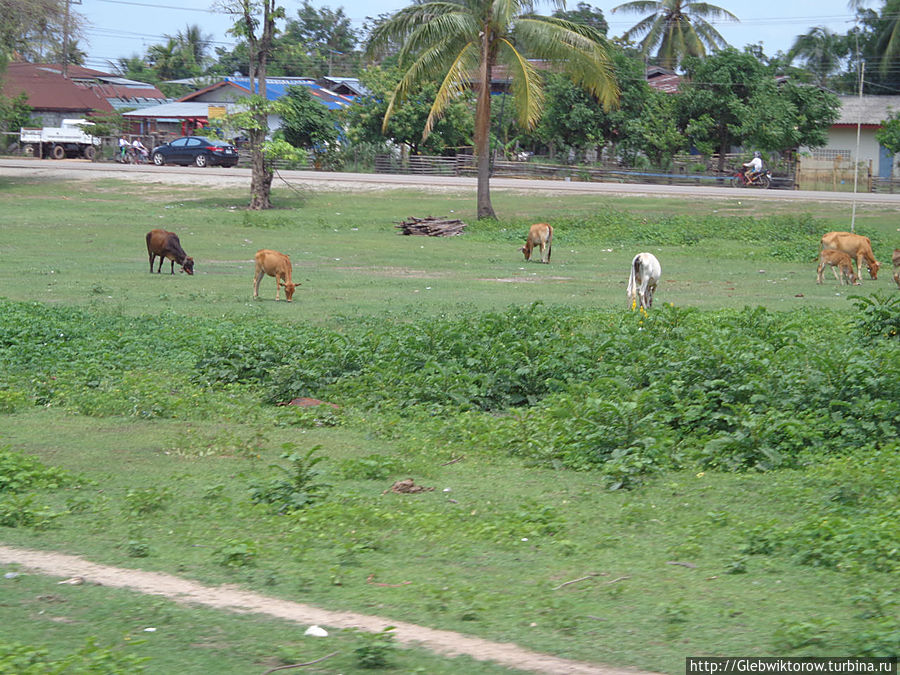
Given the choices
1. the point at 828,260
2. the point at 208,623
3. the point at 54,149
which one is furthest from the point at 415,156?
the point at 208,623

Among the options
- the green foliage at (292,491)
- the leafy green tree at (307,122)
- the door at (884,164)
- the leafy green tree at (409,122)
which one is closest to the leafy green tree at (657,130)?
the leafy green tree at (409,122)

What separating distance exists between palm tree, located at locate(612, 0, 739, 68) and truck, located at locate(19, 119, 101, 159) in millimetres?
33922

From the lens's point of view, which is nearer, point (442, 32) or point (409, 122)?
point (442, 32)

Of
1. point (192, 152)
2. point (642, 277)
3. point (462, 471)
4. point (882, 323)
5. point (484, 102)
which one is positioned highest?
point (484, 102)

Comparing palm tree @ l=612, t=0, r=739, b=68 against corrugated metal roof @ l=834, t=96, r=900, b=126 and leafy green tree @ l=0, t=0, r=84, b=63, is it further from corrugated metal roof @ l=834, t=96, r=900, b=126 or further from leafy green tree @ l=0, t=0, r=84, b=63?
leafy green tree @ l=0, t=0, r=84, b=63

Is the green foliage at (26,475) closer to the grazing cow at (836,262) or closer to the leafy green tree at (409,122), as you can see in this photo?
the grazing cow at (836,262)

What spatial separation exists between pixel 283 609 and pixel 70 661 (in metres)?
1.31

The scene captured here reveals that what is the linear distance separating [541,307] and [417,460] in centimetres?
794

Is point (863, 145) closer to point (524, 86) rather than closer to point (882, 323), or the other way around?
point (524, 86)

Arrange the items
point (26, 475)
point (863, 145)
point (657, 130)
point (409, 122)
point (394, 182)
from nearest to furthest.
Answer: point (26, 475)
point (394, 182)
point (657, 130)
point (409, 122)
point (863, 145)

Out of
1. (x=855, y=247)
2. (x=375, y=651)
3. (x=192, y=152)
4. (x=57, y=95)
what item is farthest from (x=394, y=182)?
(x=375, y=651)

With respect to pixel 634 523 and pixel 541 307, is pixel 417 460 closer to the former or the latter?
pixel 634 523

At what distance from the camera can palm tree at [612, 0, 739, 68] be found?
65.8 metres

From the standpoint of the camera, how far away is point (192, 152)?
180 feet
